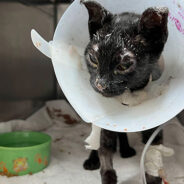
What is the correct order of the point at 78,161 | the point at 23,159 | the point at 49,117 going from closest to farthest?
the point at 23,159, the point at 78,161, the point at 49,117

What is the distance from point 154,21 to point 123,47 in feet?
0.27

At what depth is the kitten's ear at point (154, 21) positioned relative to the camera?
0.56 m

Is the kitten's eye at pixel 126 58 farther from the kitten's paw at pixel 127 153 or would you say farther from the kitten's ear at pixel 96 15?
the kitten's paw at pixel 127 153

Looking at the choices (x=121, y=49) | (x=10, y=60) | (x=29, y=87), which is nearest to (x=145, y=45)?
(x=121, y=49)

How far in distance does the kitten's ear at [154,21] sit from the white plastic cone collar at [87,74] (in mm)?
53

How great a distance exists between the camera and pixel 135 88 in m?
0.71

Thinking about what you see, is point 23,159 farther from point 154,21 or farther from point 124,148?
point 154,21

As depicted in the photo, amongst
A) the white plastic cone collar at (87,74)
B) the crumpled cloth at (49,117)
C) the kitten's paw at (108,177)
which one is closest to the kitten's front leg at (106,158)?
the kitten's paw at (108,177)

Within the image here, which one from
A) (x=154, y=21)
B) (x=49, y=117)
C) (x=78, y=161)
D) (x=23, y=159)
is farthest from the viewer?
(x=49, y=117)

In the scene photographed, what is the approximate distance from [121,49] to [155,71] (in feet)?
0.54

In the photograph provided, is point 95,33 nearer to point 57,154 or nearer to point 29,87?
point 57,154

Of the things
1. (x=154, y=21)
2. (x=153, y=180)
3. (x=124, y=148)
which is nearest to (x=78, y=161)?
(x=124, y=148)

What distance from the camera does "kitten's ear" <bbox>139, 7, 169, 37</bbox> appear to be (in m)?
0.56

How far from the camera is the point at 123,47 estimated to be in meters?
0.61
